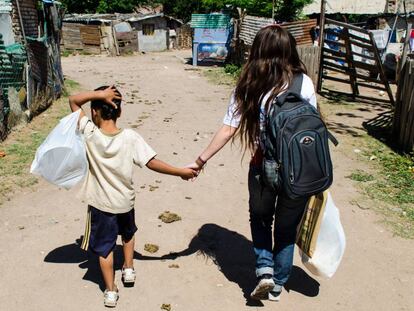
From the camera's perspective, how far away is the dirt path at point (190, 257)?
2.88 metres

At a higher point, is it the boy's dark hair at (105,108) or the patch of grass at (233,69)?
the boy's dark hair at (105,108)

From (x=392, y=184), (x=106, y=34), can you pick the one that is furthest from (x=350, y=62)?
(x=106, y=34)

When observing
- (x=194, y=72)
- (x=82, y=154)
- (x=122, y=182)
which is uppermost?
(x=82, y=154)

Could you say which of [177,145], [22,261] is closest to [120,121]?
[177,145]

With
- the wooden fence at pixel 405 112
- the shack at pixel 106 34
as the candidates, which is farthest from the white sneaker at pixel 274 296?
the shack at pixel 106 34

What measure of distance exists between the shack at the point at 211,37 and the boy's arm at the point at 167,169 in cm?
1726

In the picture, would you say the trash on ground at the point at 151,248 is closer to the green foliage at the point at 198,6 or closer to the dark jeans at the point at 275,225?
the dark jeans at the point at 275,225

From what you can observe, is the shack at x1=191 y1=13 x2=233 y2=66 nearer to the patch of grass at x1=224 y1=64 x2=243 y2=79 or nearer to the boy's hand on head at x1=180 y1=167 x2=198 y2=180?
the patch of grass at x1=224 y1=64 x2=243 y2=79

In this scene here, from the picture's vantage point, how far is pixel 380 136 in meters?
7.21

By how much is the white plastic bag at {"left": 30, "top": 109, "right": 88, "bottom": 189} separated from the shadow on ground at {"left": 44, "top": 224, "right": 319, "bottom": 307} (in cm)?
93

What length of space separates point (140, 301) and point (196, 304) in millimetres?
383

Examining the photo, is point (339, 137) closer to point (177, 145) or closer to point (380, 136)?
point (380, 136)

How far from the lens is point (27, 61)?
7.96m

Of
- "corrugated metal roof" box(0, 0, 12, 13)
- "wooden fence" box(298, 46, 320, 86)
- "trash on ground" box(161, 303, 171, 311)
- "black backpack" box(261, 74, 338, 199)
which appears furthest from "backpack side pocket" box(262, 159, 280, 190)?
"wooden fence" box(298, 46, 320, 86)
